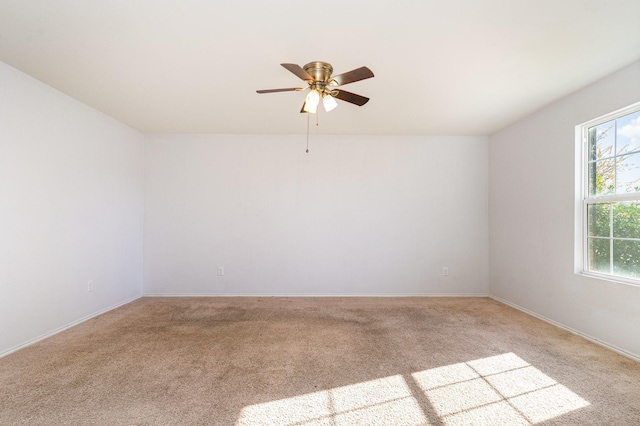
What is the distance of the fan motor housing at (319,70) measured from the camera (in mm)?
2408

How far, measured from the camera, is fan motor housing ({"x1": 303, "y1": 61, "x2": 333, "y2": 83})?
2.41 metres

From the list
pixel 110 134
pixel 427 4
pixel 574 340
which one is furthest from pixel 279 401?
pixel 110 134

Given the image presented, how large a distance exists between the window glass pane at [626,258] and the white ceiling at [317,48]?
1509 mm

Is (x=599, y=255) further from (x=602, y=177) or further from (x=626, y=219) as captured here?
(x=602, y=177)

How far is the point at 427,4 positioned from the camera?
1885 mm

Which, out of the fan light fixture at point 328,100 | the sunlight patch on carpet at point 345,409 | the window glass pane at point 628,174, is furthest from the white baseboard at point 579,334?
the fan light fixture at point 328,100

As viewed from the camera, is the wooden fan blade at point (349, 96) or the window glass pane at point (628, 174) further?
the window glass pane at point (628, 174)

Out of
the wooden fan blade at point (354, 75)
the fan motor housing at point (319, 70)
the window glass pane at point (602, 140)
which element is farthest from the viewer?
the window glass pane at point (602, 140)

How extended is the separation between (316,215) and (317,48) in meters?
2.71

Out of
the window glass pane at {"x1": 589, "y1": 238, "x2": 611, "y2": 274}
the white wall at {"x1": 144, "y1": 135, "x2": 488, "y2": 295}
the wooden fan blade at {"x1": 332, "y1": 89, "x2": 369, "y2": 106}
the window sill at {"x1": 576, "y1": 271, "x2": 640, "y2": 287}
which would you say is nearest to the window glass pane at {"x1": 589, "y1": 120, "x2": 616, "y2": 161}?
the window glass pane at {"x1": 589, "y1": 238, "x2": 611, "y2": 274}

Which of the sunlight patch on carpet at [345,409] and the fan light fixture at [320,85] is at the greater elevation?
the fan light fixture at [320,85]

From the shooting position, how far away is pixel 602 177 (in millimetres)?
2996

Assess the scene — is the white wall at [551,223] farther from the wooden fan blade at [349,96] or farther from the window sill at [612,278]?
the wooden fan blade at [349,96]

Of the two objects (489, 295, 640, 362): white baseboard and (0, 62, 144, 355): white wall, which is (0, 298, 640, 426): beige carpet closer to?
(489, 295, 640, 362): white baseboard
